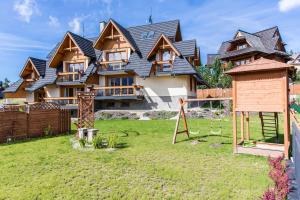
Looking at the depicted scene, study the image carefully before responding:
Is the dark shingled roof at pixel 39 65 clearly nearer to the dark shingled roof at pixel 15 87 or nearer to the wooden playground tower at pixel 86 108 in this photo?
the dark shingled roof at pixel 15 87

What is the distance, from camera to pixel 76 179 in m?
6.75


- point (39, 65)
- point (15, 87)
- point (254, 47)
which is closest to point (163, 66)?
point (39, 65)

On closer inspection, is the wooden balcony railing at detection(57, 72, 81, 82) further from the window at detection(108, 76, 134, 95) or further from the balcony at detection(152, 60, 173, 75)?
the balcony at detection(152, 60, 173, 75)

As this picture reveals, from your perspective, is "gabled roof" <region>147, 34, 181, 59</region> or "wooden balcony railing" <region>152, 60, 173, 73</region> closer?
"gabled roof" <region>147, 34, 181, 59</region>

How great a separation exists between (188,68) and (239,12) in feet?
27.5

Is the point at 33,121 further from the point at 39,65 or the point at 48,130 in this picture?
the point at 39,65

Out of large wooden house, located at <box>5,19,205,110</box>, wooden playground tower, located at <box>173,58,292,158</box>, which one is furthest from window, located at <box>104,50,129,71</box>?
wooden playground tower, located at <box>173,58,292,158</box>

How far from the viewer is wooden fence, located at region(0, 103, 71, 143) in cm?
1249

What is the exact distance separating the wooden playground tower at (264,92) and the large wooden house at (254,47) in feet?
94.8

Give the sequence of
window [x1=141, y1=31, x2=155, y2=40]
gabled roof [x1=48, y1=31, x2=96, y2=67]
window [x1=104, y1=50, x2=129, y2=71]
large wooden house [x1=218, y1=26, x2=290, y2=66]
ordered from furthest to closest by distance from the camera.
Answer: large wooden house [x1=218, y1=26, x2=290, y2=66], window [x1=141, y1=31, x2=155, y2=40], gabled roof [x1=48, y1=31, x2=96, y2=67], window [x1=104, y1=50, x2=129, y2=71]

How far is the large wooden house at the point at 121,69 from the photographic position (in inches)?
1000

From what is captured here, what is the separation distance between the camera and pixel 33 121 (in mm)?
13680

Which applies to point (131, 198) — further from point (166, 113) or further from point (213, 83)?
point (213, 83)

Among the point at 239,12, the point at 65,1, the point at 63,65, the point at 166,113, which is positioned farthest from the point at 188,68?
the point at 63,65
